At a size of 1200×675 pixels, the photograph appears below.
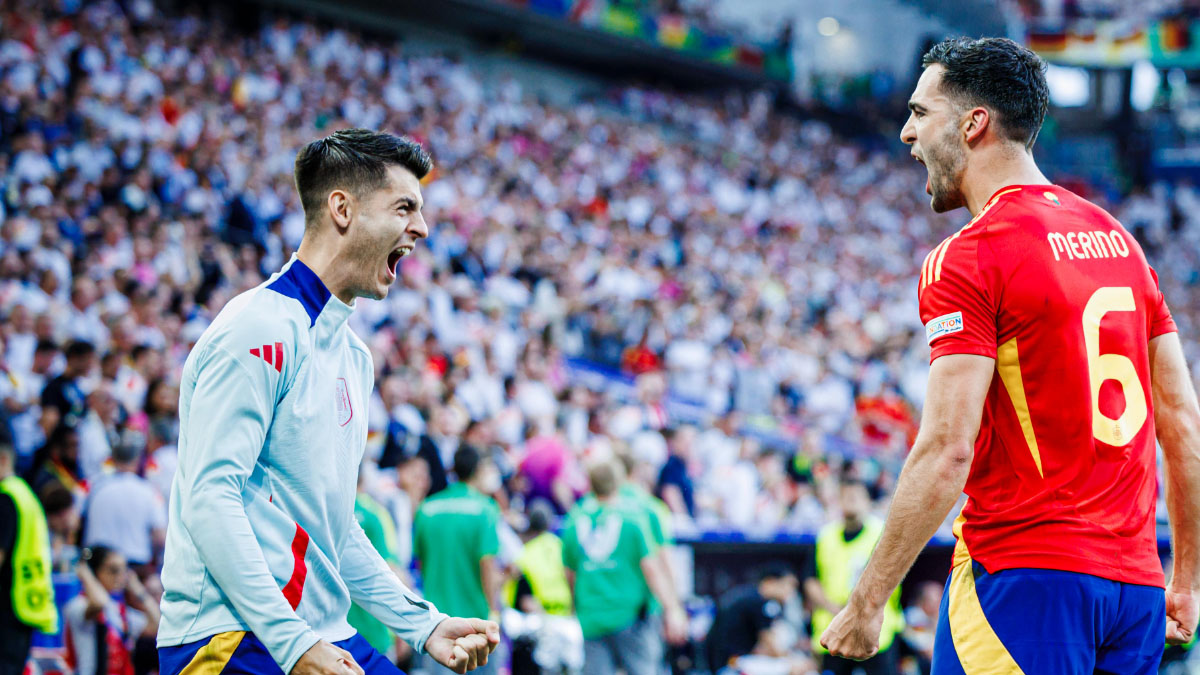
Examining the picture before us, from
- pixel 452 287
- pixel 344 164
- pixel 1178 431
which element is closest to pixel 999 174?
pixel 1178 431

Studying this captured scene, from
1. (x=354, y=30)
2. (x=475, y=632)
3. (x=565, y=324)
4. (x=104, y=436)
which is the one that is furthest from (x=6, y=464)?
(x=354, y=30)

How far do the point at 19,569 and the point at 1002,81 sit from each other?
204 inches

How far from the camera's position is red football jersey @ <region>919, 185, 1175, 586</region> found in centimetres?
261

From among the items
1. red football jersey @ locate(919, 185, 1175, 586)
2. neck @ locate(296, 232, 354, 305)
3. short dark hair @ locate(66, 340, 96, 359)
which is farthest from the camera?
short dark hair @ locate(66, 340, 96, 359)

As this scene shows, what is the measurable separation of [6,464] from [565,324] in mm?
10993

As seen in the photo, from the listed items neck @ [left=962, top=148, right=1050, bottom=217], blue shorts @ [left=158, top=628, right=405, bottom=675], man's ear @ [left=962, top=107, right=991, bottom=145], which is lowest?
blue shorts @ [left=158, top=628, right=405, bottom=675]

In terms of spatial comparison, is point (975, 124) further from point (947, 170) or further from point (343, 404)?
point (343, 404)

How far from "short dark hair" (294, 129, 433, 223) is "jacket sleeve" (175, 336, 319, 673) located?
1.82 feet

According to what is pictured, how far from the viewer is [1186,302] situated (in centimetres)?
2850

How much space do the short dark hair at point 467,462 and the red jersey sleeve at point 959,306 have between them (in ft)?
15.2

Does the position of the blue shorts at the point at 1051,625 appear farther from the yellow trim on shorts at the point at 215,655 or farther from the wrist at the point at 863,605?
the yellow trim on shorts at the point at 215,655

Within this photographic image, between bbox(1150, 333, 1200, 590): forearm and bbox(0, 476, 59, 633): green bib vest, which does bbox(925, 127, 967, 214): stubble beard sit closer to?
bbox(1150, 333, 1200, 590): forearm

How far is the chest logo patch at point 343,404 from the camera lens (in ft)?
9.20

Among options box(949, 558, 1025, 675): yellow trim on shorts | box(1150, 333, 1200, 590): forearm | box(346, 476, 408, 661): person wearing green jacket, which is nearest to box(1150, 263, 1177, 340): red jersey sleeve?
box(1150, 333, 1200, 590): forearm
